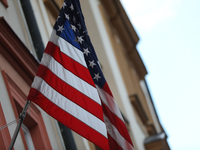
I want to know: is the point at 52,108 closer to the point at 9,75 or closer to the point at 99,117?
the point at 99,117

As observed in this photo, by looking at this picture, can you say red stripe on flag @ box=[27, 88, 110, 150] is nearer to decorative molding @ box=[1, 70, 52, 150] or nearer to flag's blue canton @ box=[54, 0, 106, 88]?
flag's blue canton @ box=[54, 0, 106, 88]

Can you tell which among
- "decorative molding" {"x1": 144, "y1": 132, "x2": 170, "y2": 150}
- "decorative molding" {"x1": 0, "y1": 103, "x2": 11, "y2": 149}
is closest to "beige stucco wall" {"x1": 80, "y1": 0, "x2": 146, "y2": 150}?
"decorative molding" {"x1": 144, "y1": 132, "x2": 170, "y2": 150}

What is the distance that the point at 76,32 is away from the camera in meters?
4.98

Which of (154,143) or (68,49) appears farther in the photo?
(154,143)

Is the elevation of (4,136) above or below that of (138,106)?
below

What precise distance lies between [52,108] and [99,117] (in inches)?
23.6

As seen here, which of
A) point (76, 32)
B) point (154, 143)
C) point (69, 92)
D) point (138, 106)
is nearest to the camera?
point (69, 92)

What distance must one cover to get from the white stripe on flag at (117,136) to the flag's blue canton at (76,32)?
0.49 metres

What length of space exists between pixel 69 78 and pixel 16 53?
1513 mm

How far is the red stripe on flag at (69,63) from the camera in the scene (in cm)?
461

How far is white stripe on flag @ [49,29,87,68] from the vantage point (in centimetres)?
469

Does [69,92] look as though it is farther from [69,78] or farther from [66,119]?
[66,119]

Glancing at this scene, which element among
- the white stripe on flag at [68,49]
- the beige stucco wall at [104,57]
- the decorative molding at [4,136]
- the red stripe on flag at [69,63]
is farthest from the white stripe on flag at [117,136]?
the beige stucco wall at [104,57]

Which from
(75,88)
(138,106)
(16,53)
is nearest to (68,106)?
(75,88)
